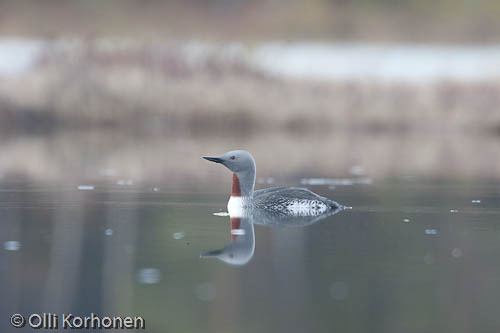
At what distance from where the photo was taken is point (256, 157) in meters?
16.8

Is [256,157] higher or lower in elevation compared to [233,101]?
lower

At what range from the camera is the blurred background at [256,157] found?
253 inches

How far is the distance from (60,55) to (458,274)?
16652 millimetres

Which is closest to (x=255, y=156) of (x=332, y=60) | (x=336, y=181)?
(x=336, y=181)

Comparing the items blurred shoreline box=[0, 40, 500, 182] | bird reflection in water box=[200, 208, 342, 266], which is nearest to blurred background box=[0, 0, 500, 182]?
blurred shoreline box=[0, 40, 500, 182]

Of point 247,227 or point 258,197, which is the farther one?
point 258,197

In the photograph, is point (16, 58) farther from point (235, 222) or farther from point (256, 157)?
point (235, 222)

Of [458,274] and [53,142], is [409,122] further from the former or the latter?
[458,274]

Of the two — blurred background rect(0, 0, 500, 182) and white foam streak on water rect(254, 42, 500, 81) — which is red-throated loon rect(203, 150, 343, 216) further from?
white foam streak on water rect(254, 42, 500, 81)

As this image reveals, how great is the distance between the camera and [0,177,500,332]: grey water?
5996 mm

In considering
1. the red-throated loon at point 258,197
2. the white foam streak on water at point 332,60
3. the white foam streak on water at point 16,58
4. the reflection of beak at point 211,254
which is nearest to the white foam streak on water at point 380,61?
the white foam streak on water at point 332,60

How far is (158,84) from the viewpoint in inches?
896

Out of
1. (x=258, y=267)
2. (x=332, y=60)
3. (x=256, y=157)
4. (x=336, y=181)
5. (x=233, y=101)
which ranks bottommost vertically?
(x=258, y=267)

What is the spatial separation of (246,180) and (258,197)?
20 cm
